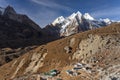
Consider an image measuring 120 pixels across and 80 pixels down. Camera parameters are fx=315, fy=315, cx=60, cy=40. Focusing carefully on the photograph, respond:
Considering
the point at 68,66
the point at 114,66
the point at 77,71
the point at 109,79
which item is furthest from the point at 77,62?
the point at 109,79

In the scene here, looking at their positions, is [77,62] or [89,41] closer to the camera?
[77,62]

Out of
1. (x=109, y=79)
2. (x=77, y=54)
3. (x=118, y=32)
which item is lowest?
(x=109, y=79)

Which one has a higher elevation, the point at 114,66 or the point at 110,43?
the point at 110,43

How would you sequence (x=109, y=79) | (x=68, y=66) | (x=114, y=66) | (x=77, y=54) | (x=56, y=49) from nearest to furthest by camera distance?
(x=109, y=79) → (x=114, y=66) → (x=68, y=66) → (x=77, y=54) → (x=56, y=49)

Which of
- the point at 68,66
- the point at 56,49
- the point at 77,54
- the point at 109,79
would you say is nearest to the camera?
the point at 109,79

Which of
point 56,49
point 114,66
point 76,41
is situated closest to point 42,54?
point 56,49

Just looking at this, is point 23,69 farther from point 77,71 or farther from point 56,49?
point 77,71
